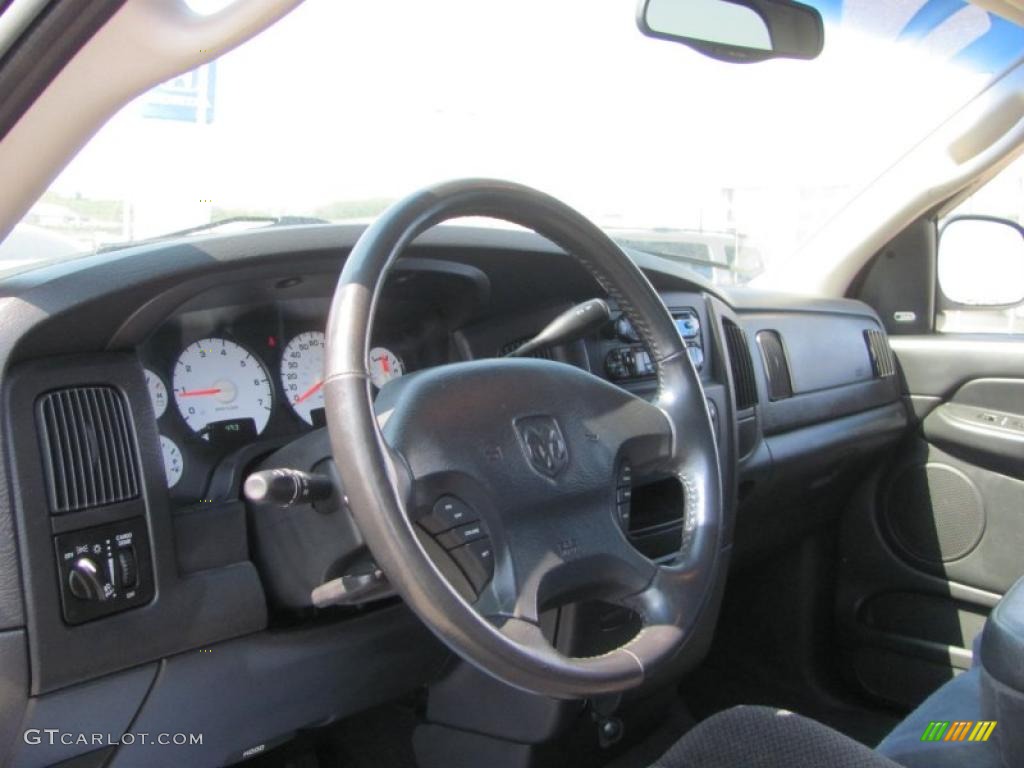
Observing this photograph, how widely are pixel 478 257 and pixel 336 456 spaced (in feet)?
2.44

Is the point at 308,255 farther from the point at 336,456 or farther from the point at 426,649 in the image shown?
the point at 426,649

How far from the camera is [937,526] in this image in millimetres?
2877

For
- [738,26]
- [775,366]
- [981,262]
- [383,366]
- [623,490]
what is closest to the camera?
[623,490]

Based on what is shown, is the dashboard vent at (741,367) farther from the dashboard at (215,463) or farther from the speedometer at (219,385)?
the speedometer at (219,385)

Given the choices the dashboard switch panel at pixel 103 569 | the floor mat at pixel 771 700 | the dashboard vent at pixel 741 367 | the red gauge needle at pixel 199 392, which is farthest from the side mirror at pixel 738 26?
the floor mat at pixel 771 700

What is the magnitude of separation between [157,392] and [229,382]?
129 mm

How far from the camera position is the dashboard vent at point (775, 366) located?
2.54 m

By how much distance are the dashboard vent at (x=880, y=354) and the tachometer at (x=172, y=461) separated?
2136mm

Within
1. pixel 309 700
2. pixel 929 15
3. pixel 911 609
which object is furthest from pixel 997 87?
pixel 309 700

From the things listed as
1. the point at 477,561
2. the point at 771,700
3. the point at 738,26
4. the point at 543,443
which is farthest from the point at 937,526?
the point at 477,561

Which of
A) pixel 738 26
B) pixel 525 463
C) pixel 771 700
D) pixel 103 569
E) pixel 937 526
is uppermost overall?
pixel 738 26

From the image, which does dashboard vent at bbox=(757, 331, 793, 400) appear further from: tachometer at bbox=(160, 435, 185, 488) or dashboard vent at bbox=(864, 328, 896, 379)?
tachometer at bbox=(160, 435, 185, 488)

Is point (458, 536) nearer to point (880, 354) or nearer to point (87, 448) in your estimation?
point (87, 448)

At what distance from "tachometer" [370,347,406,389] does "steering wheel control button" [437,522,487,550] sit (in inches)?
26.1
